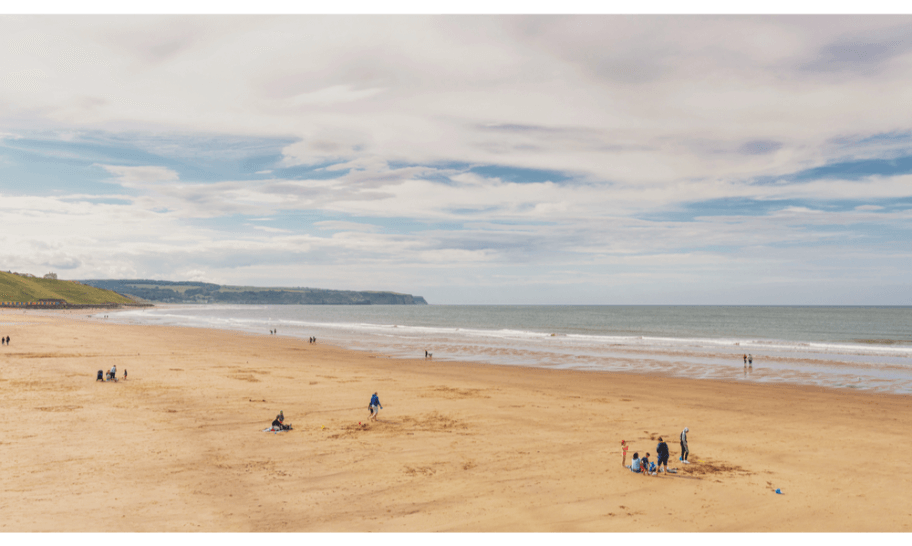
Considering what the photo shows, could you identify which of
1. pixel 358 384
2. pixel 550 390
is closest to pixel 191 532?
pixel 358 384

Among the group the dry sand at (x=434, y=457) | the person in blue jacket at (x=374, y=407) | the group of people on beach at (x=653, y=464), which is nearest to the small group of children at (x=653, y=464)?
the group of people on beach at (x=653, y=464)

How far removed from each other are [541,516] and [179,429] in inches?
539

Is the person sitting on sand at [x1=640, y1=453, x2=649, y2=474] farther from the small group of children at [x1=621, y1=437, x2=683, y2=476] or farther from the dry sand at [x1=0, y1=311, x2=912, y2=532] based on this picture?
the dry sand at [x1=0, y1=311, x2=912, y2=532]

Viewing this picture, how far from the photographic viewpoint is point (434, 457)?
1553cm

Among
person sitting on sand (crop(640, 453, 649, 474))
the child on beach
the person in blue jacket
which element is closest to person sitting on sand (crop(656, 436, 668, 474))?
person sitting on sand (crop(640, 453, 649, 474))

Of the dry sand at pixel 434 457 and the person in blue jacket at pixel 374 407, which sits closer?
the dry sand at pixel 434 457

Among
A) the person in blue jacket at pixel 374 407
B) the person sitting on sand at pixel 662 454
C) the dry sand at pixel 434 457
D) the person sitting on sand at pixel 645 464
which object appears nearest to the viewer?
the dry sand at pixel 434 457

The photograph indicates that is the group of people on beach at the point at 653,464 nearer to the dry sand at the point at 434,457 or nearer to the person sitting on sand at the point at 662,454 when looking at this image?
the person sitting on sand at the point at 662,454

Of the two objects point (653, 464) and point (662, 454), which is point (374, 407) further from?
point (662, 454)

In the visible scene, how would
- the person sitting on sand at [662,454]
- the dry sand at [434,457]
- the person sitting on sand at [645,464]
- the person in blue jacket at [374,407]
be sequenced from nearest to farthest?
the dry sand at [434,457], the person sitting on sand at [645,464], the person sitting on sand at [662,454], the person in blue jacket at [374,407]

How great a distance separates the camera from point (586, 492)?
12977mm

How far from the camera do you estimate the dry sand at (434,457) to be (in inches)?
450

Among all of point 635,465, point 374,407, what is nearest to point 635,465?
point 635,465
